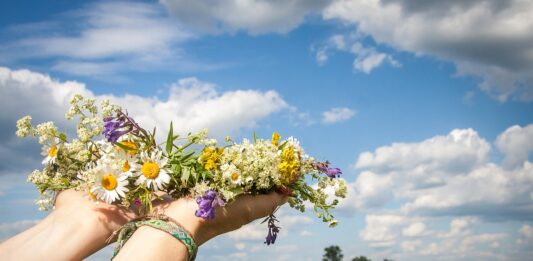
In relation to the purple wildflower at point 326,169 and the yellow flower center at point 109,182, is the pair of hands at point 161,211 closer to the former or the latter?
the yellow flower center at point 109,182

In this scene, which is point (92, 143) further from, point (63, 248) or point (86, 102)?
point (63, 248)

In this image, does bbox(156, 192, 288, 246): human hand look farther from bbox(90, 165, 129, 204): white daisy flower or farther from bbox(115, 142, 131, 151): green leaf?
bbox(115, 142, 131, 151): green leaf

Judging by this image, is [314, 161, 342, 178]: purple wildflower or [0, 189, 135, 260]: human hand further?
[314, 161, 342, 178]: purple wildflower

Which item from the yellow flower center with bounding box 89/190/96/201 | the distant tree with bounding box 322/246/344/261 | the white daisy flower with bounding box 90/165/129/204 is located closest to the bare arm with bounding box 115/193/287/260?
the white daisy flower with bounding box 90/165/129/204

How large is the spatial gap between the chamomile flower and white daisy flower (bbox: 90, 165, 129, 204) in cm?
107

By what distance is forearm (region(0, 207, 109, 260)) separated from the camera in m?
4.86

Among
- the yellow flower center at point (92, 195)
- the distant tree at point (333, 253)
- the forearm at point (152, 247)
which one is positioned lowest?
the forearm at point (152, 247)

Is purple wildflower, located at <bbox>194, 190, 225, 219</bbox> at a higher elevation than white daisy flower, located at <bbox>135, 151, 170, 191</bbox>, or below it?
below

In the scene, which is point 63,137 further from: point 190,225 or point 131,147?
point 190,225

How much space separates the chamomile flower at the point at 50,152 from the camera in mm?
5641

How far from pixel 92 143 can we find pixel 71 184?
455 millimetres

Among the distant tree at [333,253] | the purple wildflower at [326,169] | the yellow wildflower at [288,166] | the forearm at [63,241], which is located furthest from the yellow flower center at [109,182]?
the distant tree at [333,253]

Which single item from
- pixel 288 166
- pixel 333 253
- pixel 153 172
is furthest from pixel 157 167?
pixel 333 253

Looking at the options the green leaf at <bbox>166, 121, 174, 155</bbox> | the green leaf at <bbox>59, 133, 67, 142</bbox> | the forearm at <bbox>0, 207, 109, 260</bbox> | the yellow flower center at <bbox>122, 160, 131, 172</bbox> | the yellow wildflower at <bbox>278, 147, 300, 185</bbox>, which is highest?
the green leaf at <bbox>59, 133, 67, 142</bbox>
